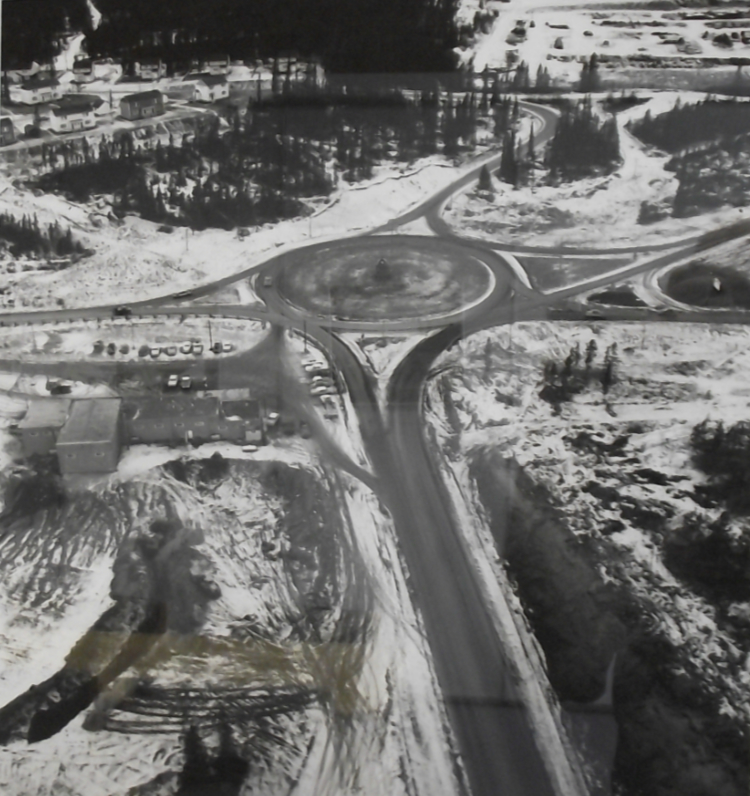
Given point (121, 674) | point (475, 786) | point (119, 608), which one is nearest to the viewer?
point (475, 786)

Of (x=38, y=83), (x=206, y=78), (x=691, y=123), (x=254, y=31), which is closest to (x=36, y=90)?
(x=38, y=83)

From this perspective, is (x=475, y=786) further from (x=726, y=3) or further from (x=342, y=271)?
(x=726, y=3)

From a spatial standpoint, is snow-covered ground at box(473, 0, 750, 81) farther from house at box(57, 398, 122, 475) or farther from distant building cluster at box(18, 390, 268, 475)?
house at box(57, 398, 122, 475)

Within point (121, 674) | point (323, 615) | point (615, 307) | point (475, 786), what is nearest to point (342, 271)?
point (615, 307)

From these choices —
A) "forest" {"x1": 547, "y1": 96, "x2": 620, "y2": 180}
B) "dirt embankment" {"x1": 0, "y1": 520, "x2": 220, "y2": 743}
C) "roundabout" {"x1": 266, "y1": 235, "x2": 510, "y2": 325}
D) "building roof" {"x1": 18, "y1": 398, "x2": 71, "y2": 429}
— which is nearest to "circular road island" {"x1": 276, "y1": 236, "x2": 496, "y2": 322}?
"roundabout" {"x1": 266, "y1": 235, "x2": 510, "y2": 325}

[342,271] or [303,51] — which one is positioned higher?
[303,51]

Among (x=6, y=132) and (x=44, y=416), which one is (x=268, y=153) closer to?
(x=6, y=132)

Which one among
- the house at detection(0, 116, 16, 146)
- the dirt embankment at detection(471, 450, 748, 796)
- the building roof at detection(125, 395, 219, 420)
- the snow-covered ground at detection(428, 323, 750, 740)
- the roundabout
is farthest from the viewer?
the house at detection(0, 116, 16, 146)
